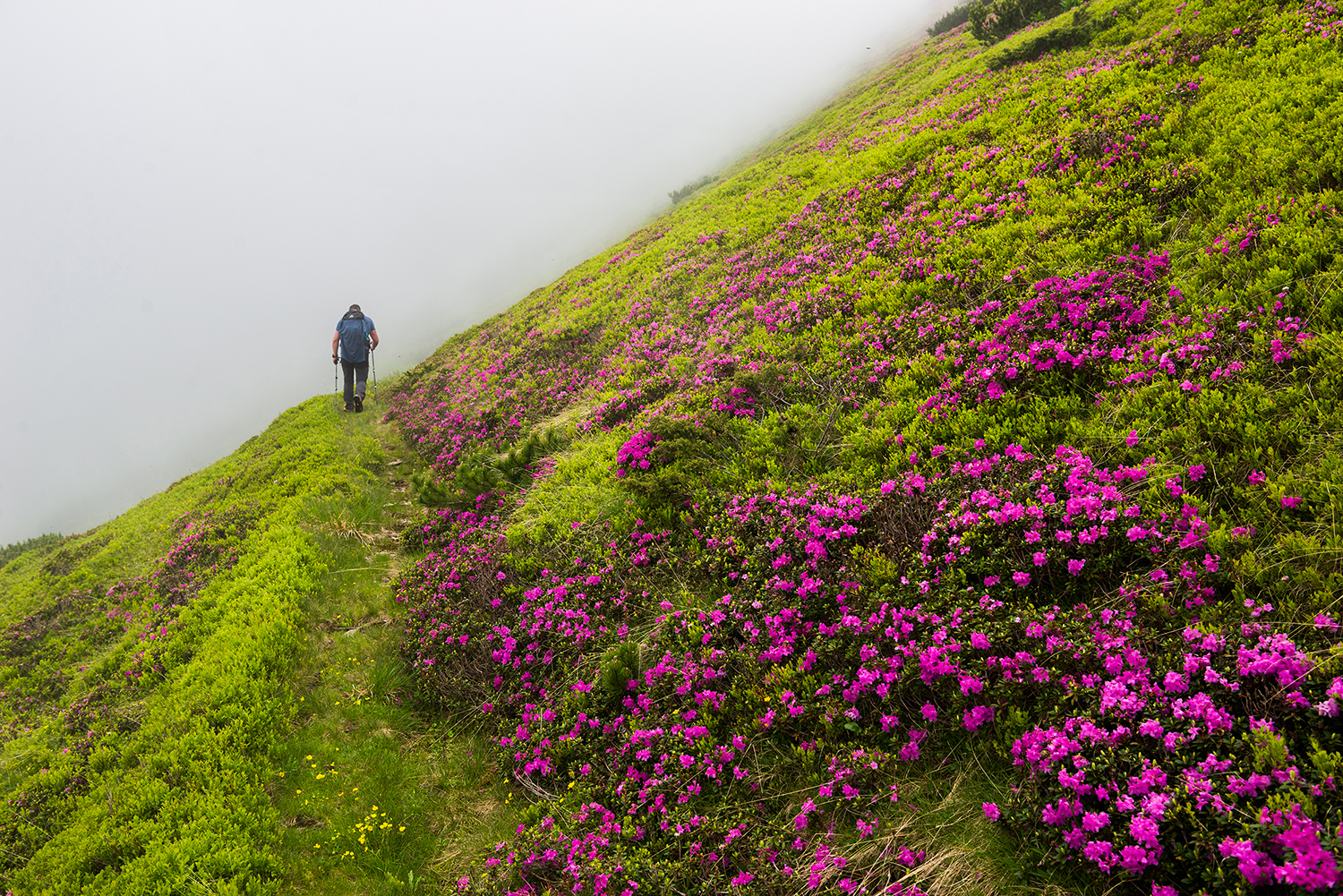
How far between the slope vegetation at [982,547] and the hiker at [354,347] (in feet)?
31.2

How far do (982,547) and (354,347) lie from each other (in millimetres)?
18908

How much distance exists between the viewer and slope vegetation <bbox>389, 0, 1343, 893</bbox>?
3.52 meters

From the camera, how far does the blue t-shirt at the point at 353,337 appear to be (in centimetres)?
1828

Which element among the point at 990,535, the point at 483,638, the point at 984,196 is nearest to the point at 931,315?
the point at 984,196

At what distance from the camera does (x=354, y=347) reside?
1838 centimetres

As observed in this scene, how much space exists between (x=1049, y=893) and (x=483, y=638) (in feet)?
20.8

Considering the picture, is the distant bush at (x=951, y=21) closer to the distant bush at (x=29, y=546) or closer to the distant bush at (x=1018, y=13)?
the distant bush at (x=1018, y=13)

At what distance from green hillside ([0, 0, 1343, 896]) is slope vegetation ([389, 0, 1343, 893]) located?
38 mm

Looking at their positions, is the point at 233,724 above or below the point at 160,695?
below

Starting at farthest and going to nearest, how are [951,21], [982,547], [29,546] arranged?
[951,21] → [29,546] → [982,547]

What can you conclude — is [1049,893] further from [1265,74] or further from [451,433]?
[451,433]

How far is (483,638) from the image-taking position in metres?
7.63

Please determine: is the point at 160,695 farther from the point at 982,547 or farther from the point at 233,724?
the point at 982,547

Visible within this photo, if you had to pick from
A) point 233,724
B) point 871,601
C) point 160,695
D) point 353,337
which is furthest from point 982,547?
point 353,337
